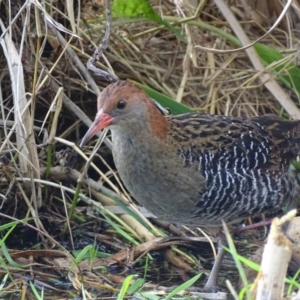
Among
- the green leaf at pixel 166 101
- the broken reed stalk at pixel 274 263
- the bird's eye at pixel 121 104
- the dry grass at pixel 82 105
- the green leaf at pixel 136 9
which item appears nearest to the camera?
the broken reed stalk at pixel 274 263

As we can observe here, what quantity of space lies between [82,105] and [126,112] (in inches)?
44.5

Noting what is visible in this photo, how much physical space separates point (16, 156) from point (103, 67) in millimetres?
699

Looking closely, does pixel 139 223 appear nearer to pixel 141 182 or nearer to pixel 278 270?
pixel 141 182

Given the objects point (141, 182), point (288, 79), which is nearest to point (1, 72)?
point (141, 182)

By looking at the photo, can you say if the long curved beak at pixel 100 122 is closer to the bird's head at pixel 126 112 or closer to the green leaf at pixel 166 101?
the bird's head at pixel 126 112

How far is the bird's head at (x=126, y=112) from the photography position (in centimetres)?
345

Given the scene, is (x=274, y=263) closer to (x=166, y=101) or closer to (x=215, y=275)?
(x=215, y=275)

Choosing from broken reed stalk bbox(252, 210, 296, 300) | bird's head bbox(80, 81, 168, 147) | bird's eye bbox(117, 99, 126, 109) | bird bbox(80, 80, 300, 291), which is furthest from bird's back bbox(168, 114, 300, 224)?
broken reed stalk bbox(252, 210, 296, 300)

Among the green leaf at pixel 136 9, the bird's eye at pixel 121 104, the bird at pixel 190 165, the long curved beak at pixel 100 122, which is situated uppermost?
the green leaf at pixel 136 9

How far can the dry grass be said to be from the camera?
378 centimetres

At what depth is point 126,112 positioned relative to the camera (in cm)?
354

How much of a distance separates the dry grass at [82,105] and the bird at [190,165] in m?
0.31

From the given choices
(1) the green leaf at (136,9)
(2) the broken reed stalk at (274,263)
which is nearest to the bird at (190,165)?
(1) the green leaf at (136,9)

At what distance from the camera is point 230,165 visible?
3.67 metres
